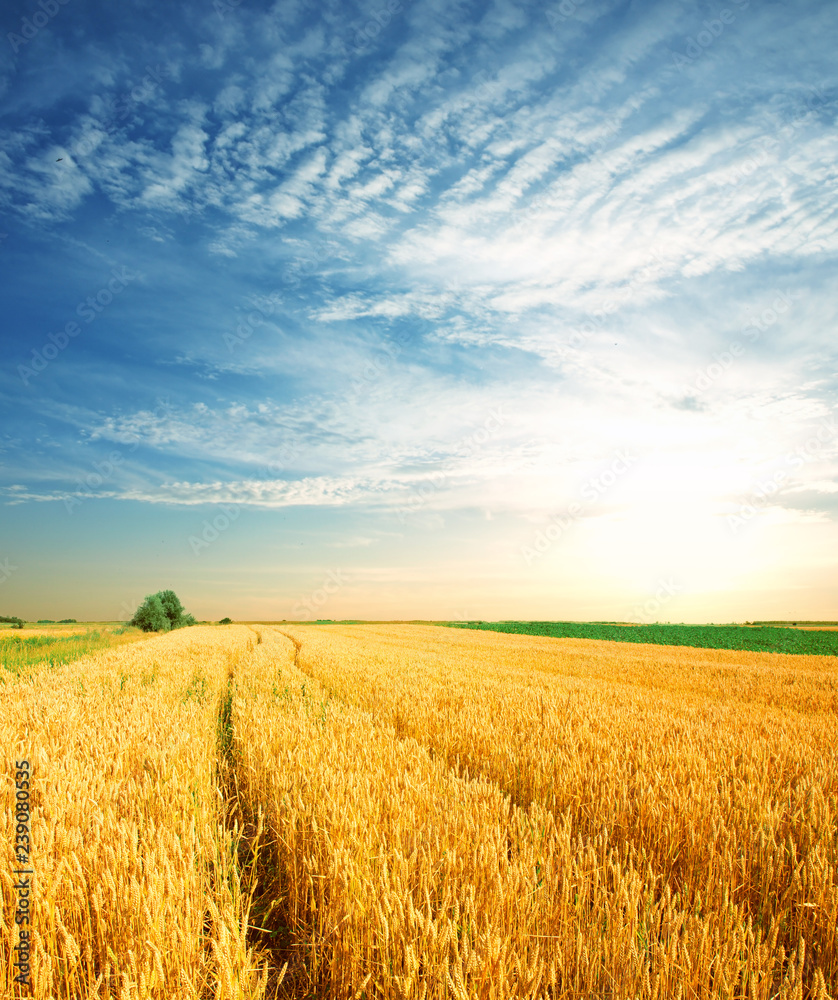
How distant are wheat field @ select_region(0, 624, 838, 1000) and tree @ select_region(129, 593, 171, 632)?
6588 centimetres

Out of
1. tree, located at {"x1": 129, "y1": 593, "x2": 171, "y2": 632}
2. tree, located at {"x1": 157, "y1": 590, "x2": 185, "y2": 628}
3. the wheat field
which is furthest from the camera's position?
tree, located at {"x1": 157, "y1": 590, "x2": 185, "y2": 628}

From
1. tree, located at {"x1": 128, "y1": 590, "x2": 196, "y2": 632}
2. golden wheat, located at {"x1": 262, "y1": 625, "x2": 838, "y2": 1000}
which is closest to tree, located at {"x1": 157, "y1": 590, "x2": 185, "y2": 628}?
tree, located at {"x1": 128, "y1": 590, "x2": 196, "y2": 632}

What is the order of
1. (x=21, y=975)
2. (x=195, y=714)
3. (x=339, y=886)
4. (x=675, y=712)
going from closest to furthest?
(x=21, y=975), (x=339, y=886), (x=195, y=714), (x=675, y=712)

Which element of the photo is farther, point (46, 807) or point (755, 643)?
point (755, 643)

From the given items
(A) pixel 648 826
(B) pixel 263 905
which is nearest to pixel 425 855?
(B) pixel 263 905

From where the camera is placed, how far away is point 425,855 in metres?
2.85

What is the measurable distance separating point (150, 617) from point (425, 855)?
7236 centimetres

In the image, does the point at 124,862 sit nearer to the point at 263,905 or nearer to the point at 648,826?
the point at 263,905

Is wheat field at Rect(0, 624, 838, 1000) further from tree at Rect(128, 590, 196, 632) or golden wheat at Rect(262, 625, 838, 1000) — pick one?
tree at Rect(128, 590, 196, 632)

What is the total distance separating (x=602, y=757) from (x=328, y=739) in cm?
279

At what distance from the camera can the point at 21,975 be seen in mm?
2234

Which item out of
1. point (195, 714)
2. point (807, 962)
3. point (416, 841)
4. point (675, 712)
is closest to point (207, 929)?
point (416, 841)

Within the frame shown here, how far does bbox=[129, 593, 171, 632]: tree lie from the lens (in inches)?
2581

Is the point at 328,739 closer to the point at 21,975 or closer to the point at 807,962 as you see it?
the point at 21,975
